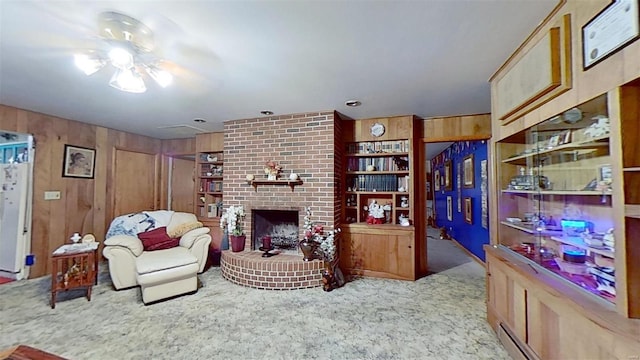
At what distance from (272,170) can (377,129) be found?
64.6 inches

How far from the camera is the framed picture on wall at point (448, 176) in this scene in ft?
21.6

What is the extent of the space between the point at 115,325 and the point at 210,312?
2.59 ft

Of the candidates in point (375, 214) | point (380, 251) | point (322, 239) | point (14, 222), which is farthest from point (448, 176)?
point (14, 222)

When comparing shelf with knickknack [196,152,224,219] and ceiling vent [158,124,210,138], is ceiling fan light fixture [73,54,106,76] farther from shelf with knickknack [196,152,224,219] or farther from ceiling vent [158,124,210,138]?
shelf with knickknack [196,152,224,219]

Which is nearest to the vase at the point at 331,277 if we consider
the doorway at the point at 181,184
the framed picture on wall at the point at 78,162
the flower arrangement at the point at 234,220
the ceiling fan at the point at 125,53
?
the flower arrangement at the point at 234,220

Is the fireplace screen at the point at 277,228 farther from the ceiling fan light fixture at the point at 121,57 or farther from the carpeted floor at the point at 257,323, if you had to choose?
the ceiling fan light fixture at the point at 121,57

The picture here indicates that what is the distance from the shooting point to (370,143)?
13.5 ft

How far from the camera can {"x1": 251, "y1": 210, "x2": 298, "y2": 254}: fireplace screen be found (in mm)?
3916

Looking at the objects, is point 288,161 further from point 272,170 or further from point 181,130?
point 181,130

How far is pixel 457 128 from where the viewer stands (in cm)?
379

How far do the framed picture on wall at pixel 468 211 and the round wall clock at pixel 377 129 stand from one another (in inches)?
107

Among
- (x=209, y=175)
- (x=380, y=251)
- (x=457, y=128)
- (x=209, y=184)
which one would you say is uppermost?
(x=457, y=128)

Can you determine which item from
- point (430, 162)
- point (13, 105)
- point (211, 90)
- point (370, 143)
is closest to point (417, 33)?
point (211, 90)

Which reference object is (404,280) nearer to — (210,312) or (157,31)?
(210,312)
